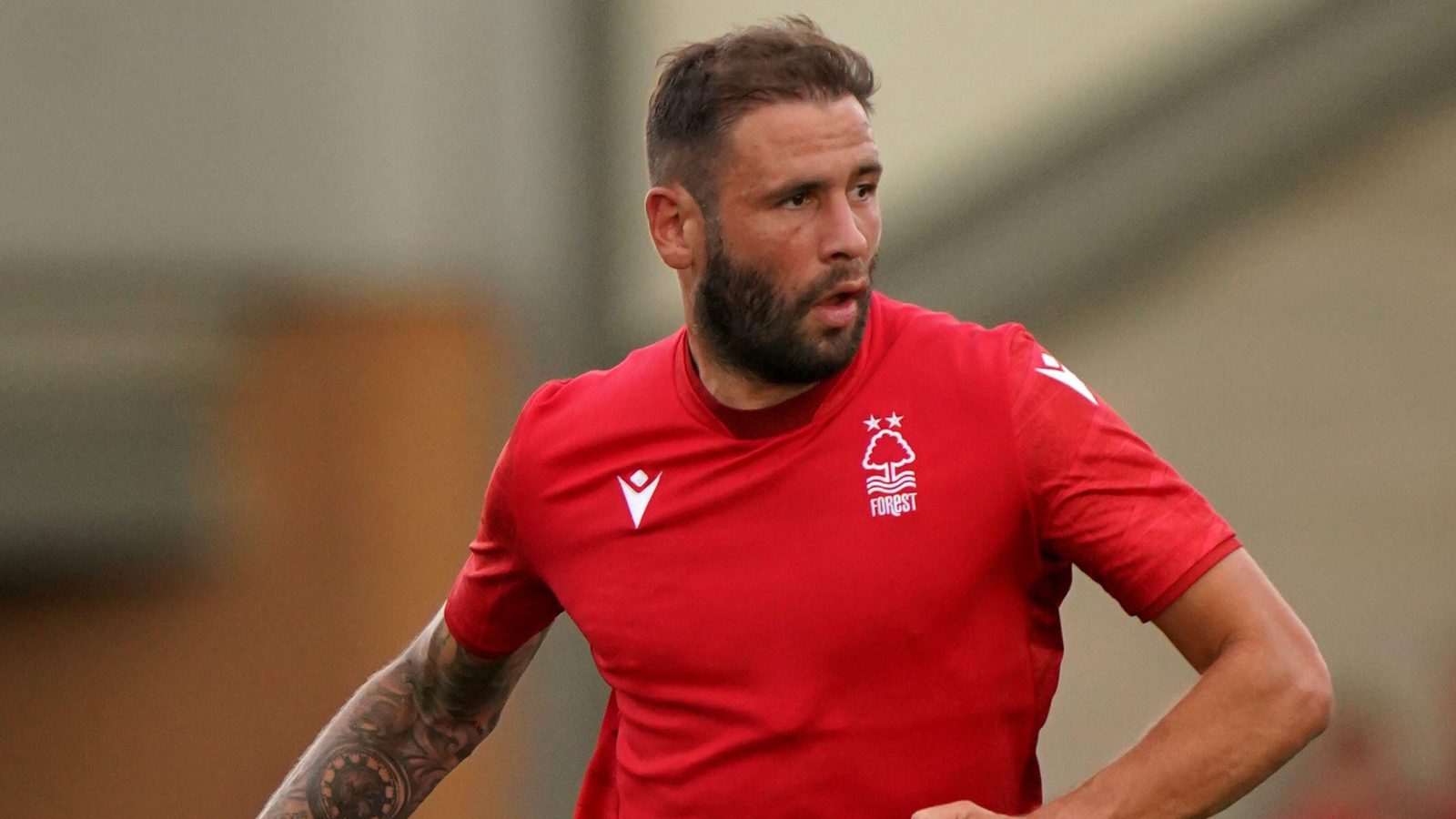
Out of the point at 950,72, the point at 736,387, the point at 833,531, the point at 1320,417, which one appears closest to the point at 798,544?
the point at 833,531

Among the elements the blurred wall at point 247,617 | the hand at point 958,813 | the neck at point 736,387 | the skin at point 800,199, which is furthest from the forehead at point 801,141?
the blurred wall at point 247,617

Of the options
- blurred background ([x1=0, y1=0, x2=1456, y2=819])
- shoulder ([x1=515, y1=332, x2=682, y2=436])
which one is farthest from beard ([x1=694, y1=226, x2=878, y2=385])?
blurred background ([x1=0, y1=0, x2=1456, y2=819])

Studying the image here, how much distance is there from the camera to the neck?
2.33 m

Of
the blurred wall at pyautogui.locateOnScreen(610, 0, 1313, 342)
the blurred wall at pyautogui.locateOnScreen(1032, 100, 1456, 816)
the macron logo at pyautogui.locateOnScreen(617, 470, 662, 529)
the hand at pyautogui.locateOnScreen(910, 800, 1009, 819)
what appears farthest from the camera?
the blurred wall at pyautogui.locateOnScreen(610, 0, 1313, 342)

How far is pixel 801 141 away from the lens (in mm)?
2268

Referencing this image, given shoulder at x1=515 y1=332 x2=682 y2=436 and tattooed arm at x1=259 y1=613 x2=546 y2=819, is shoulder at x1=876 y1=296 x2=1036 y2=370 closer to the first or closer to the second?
shoulder at x1=515 y1=332 x2=682 y2=436

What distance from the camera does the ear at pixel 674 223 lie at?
2414 millimetres

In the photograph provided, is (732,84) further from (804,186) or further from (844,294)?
(844,294)

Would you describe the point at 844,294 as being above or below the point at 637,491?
above

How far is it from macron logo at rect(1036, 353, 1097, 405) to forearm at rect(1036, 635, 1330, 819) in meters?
0.33

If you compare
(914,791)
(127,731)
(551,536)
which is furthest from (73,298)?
(914,791)

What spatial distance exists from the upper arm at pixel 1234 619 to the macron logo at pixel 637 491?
0.63m

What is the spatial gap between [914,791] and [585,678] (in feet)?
12.3

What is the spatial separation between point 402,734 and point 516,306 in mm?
3481
